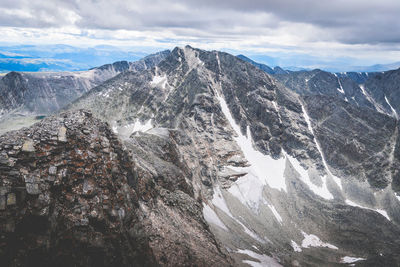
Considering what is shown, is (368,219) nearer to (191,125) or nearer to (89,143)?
(191,125)

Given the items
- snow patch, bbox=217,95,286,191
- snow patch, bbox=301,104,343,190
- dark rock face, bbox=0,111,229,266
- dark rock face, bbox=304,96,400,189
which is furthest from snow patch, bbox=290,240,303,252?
dark rock face, bbox=304,96,400,189

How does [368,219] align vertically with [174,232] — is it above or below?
below

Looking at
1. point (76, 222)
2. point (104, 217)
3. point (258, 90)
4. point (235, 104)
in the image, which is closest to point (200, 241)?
point (104, 217)

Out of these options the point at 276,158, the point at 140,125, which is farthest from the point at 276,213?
the point at 140,125

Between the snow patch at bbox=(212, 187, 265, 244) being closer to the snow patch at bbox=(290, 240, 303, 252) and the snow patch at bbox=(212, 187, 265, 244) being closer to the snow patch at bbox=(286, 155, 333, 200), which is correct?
the snow patch at bbox=(290, 240, 303, 252)

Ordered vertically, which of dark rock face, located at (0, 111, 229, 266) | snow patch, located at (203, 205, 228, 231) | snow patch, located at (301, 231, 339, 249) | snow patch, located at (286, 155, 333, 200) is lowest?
snow patch, located at (301, 231, 339, 249)

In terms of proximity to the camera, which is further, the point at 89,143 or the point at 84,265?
the point at 89,143

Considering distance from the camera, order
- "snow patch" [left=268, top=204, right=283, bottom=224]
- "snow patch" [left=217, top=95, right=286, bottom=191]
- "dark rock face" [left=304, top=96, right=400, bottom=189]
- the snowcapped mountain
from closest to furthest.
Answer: the snowcapped mountain
"snow patch" [left=268, top=204, right=283, bottom=224]
"snow patch" [left=217, top=95, right=286, bottom=191]
"dark rock face" [left=304, top=96, right=400, bottom=189]
